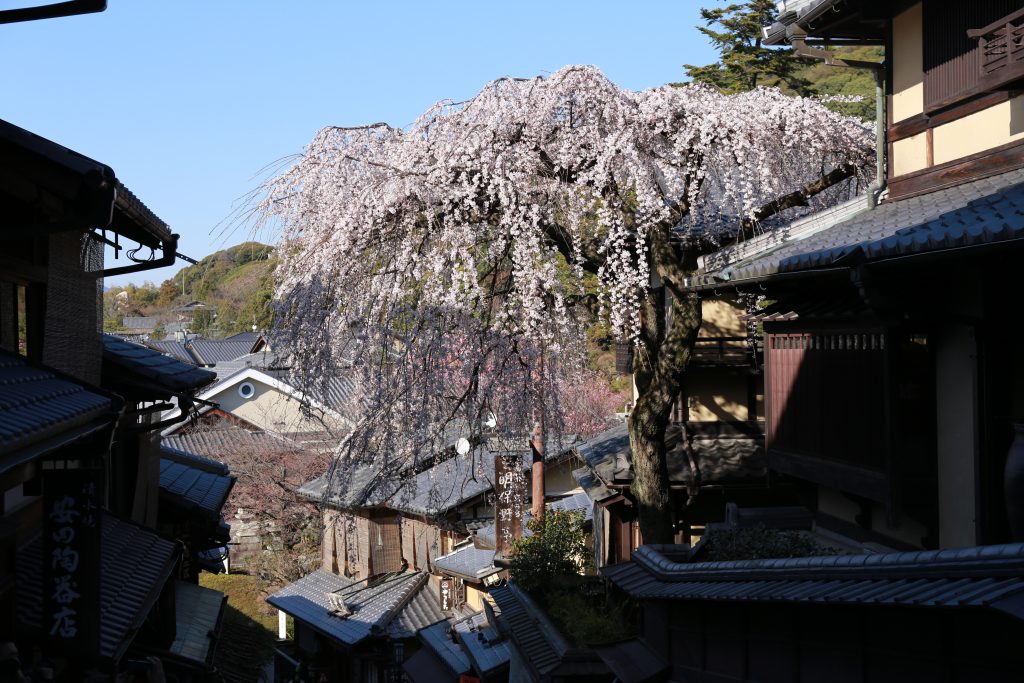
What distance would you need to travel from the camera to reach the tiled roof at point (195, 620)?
11.6 meters

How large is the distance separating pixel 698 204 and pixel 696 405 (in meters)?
5.53

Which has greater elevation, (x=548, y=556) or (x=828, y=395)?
(x=828, y=395)

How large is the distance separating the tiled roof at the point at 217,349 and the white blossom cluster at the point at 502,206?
139 feet

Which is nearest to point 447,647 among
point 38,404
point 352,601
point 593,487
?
point 352,601

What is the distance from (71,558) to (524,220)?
6351mm

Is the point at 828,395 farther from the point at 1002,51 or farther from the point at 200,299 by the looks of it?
the point at 200,299

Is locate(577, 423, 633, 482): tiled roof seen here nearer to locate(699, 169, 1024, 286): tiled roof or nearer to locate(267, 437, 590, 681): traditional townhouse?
locate(267, 437, 590, 681): traditional townhouse

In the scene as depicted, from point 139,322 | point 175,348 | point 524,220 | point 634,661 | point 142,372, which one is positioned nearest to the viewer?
point 634,661

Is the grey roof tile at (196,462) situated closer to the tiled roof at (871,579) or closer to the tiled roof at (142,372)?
the tiled roof at (142,372)

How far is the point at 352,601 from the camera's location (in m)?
23.9

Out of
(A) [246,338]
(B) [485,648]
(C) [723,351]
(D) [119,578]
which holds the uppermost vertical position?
(A) [246,338]

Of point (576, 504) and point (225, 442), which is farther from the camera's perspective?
point (225, 442)

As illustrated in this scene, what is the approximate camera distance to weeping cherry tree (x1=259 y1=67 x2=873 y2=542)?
435 inches

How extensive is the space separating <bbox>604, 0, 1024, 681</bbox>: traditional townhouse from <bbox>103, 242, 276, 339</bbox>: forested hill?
4623 centimetres
